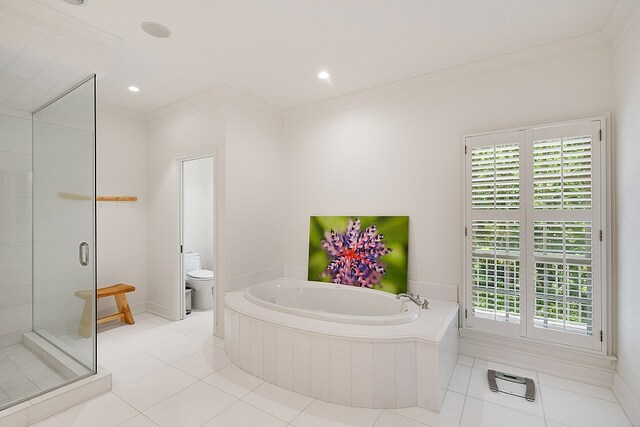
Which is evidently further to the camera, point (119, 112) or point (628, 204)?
point (119, 112)

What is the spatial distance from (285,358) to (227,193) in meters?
1.71

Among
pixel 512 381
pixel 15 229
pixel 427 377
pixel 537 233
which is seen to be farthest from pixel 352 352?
pixel 15 229

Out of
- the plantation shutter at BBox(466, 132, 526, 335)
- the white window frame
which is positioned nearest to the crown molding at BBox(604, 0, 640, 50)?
the white window frame

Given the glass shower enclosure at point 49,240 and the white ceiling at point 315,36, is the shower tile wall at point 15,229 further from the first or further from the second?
the white ceiling at point 315,36

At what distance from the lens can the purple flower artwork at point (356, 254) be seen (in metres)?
3.19

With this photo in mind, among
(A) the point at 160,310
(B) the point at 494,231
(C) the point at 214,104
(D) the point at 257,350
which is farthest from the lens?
(A) the point at 160,310

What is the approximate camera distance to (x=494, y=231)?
2.63 m

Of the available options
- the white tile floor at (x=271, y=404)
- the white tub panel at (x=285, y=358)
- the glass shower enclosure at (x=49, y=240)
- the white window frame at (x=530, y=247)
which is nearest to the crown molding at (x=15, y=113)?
the glass shower enclosure at (x=49, y=240)

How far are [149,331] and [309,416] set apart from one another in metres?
2.30

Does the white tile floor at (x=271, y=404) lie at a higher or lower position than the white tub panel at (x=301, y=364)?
lower

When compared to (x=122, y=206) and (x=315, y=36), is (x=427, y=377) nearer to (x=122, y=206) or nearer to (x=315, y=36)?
(x=315, y=36)

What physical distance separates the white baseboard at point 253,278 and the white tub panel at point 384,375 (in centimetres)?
176

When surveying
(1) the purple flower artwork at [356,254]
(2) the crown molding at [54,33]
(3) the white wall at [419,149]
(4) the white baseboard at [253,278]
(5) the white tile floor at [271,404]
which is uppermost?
(2) the crown molding at [54,33]

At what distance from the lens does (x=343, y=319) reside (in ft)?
7.40
